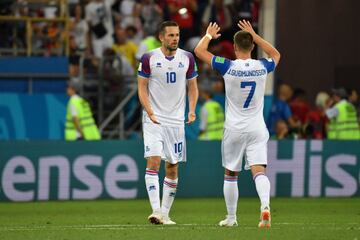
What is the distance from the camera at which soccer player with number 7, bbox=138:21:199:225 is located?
13.8 metres

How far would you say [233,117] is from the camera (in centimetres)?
1302

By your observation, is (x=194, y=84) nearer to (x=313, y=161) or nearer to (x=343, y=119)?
(x=313, y=161)

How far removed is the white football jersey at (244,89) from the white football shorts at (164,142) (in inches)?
44.0

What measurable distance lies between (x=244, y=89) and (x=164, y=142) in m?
1.54

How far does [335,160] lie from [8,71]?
672 centimetres

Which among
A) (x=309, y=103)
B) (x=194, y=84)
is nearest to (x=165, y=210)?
(x=194, y=84)

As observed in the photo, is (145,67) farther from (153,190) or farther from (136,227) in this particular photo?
(136,227)

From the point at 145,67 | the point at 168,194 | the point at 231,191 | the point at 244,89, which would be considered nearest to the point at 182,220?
the point at 168,194

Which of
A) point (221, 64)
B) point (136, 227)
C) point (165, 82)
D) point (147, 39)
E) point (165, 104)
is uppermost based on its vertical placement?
point (221, 64)

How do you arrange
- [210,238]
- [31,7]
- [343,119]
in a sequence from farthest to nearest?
[31,7] → [343,119] → [210,238]

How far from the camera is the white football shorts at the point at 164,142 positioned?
13812 mm

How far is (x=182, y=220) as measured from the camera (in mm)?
15125

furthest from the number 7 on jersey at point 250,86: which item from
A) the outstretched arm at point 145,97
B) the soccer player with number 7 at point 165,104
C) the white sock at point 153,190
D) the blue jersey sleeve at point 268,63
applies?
the white sock at point 153,190

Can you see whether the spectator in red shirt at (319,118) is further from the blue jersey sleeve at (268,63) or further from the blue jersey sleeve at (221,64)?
the blue jersey sleeve at (221,64)
